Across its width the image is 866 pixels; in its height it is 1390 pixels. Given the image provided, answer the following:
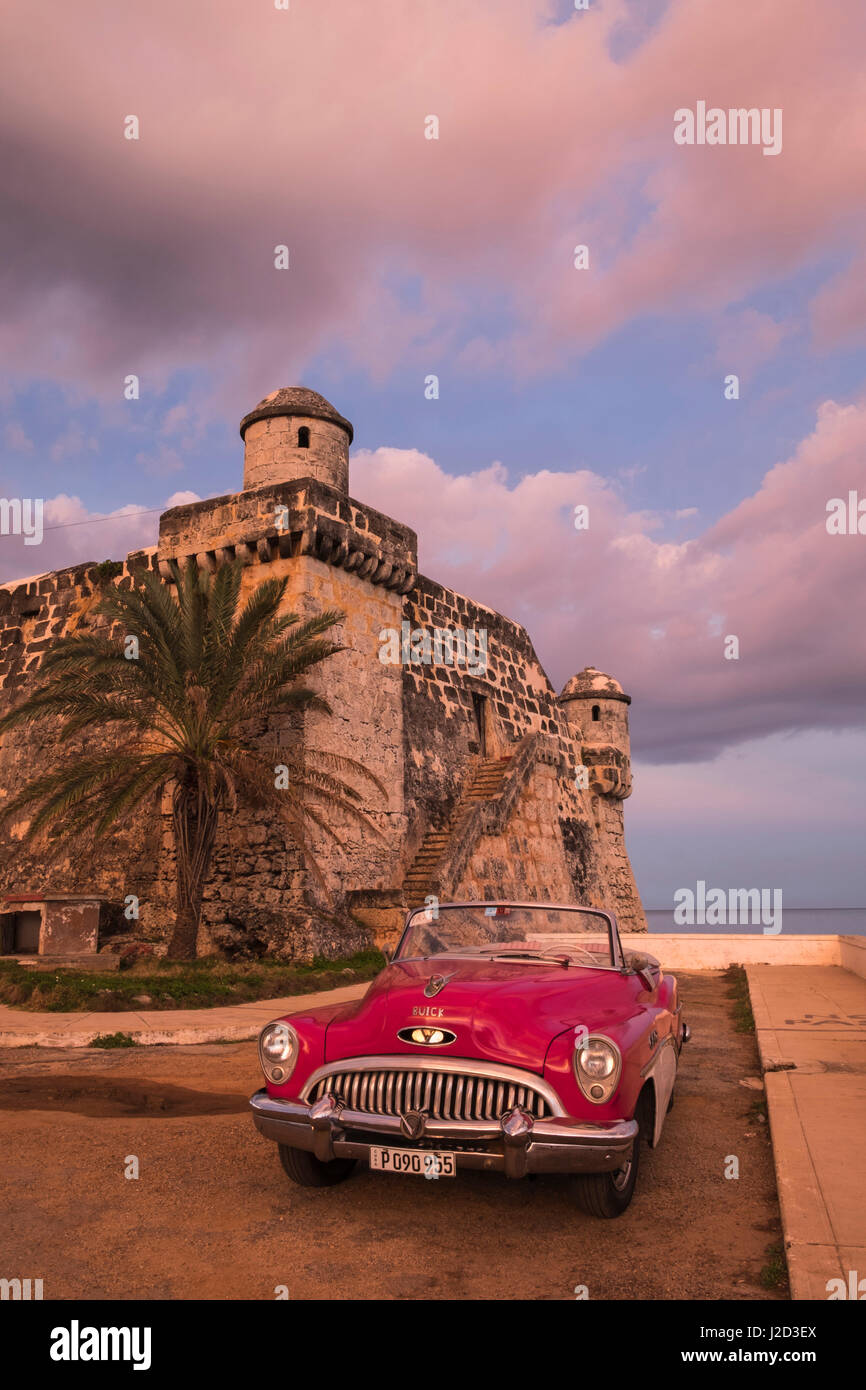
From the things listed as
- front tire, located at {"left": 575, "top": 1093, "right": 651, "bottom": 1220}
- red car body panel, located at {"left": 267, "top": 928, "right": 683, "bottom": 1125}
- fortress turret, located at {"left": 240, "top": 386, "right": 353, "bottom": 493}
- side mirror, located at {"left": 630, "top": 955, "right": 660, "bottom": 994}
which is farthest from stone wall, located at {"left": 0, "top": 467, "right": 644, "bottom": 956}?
front tire, located at {"left": 575, "top": 1093, "right": 651, "bottom": 1220}

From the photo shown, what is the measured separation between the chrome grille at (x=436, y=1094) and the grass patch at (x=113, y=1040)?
488cm

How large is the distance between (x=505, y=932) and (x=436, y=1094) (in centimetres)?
163

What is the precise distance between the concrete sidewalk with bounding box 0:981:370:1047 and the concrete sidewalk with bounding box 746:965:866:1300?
3.72 metres

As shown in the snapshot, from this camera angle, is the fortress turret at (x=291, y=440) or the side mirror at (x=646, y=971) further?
the fortress turret at (x=291, y=440)

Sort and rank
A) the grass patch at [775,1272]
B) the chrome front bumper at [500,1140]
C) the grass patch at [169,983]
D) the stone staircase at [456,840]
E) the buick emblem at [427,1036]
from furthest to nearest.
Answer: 1. the stone staircase at [456,840]
2. the grass patch at [169,983]
3. the buick emblem at [427,1036]
4. the chrome front bumper at [500,1140]
5. the grass patch at [775,1272]

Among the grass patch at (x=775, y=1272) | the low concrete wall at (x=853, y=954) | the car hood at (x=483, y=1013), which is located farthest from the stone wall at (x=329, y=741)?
the grass patch at (x=775, y=1272)

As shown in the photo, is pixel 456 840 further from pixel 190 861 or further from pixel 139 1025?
pixel 139 1025

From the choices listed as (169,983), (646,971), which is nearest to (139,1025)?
(169,983)

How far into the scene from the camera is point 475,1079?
13.0 ft

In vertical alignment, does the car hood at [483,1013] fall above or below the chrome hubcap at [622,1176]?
above

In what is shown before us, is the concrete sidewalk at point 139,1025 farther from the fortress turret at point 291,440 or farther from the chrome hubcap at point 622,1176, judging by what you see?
the fortress turret at point 291,440

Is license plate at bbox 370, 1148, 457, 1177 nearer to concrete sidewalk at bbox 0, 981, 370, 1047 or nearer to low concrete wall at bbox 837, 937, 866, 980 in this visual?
concrete sidewalk at bbox 0, 981, 370, 1047

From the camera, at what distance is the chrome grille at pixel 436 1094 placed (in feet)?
12.7
